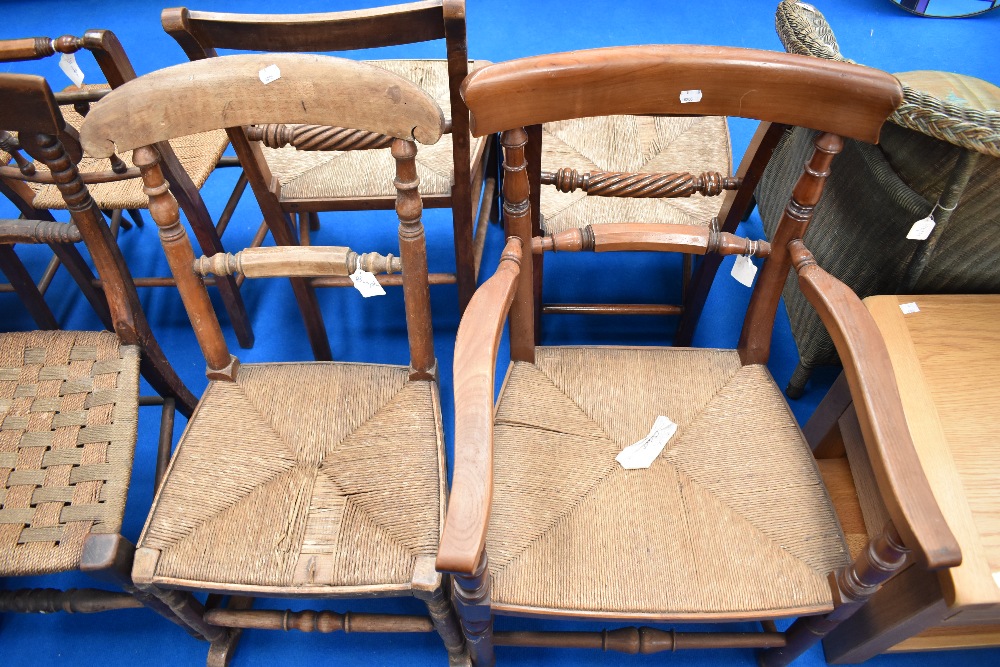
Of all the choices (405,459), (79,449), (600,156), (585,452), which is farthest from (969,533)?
(79,449)

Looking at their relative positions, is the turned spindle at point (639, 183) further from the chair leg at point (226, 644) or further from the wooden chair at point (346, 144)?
the chair leg at point (226, 644)

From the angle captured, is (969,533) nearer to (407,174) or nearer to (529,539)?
(529,539)

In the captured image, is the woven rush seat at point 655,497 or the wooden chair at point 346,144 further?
the wooden chair at point 346,144

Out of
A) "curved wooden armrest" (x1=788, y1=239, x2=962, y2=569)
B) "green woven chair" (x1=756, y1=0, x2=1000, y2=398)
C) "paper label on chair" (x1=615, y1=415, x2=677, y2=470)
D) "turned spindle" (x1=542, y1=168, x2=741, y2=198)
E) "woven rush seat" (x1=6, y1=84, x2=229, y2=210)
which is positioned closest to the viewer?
"curved wooden armrest" (x1=788, y1=239, x2=962, y2=569)

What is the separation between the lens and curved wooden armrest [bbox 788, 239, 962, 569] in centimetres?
73

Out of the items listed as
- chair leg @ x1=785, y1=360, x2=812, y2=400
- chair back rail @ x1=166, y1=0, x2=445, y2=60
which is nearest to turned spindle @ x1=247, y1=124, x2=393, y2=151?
chair back rail @ x1=166, y1=0, x2=445, y2=60

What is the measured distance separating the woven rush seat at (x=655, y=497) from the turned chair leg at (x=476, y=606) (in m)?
0.03

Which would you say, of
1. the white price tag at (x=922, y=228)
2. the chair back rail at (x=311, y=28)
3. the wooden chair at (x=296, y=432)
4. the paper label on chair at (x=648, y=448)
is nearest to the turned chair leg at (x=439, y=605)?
the wooden chair at (x=296, y=432)

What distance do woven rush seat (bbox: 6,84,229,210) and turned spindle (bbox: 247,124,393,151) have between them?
0.43 metres

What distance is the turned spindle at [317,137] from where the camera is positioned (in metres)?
1.12

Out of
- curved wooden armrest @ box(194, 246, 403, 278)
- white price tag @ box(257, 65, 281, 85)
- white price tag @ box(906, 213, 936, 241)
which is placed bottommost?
curved wooden armrest @ box(194, 246, 403, 278)

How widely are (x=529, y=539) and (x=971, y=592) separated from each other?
2.01 feet

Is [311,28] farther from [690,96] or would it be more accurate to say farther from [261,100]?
[690,96]

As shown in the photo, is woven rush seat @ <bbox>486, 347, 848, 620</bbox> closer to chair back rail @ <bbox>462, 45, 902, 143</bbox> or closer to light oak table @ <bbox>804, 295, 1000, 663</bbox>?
light oak table @ <bbox>804, 295, 1000, 663</bbox>
